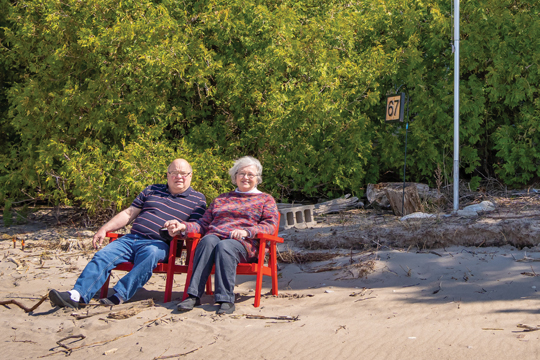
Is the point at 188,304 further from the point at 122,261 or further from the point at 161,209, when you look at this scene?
the point at 161,209

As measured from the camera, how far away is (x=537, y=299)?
150 inches

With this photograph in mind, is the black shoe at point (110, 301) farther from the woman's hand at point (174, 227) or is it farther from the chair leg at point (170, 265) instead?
the woman's hand at point (174, 227)

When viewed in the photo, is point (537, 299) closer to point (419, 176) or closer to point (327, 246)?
point (327, 246)

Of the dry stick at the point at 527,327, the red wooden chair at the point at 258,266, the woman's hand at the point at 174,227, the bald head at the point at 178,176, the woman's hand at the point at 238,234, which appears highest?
the bald head at the point at 178,176

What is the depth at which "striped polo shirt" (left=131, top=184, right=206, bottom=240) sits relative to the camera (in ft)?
14.9

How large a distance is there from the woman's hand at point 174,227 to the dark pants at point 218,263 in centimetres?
20

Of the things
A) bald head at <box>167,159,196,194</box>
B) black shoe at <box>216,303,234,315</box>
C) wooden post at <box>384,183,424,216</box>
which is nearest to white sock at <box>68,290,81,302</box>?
black shoe at <box>216,303,234,315</box>

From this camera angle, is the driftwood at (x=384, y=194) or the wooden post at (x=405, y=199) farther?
the driftwood at (x=384, y=194)

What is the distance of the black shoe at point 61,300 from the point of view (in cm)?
394

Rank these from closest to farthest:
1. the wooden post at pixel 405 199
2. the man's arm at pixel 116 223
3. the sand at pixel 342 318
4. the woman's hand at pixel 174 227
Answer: the sand at pixel 342 318 < the woman's hand at pixel 174 227 < the man's arm at pixel 116 223 < the wooden post at pixel 405 199

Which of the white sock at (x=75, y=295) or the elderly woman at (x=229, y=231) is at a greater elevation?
the elderly woman at (x=229, y=231)

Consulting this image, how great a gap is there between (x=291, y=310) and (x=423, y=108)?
206 inches

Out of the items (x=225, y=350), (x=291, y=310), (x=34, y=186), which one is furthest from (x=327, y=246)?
(x=34, y=186)

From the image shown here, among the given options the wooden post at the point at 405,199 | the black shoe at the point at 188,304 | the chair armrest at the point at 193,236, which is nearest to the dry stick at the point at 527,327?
the black shoe at the point at 188,304
